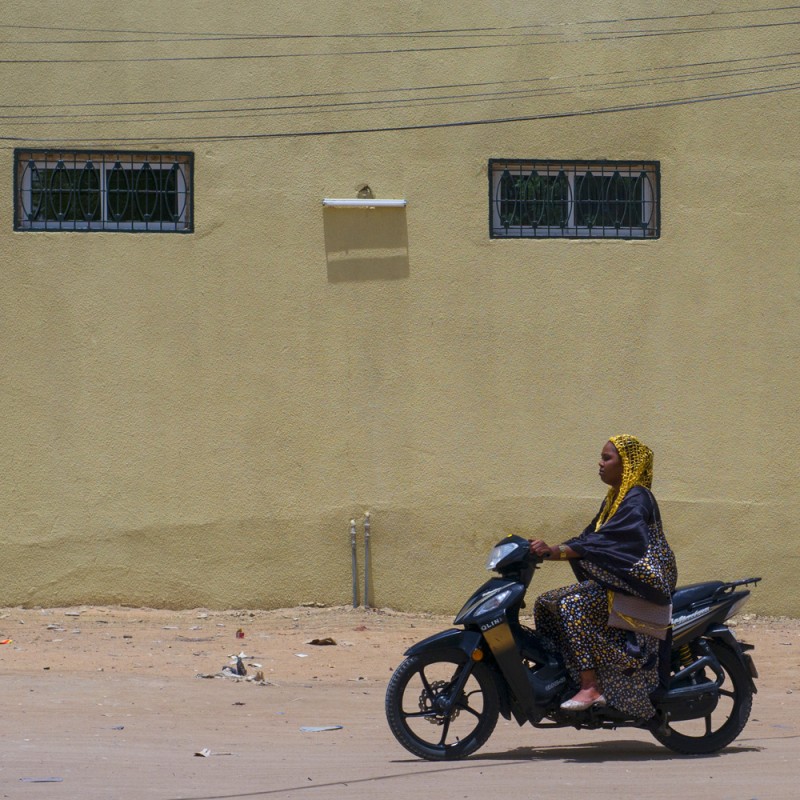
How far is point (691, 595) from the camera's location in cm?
641

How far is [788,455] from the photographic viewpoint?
10.7 meters

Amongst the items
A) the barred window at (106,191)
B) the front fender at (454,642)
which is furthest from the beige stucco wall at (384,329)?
the front fender at (454,642)

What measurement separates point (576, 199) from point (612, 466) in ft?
16.3

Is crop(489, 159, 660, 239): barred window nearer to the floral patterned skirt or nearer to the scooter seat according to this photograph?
the scooter seat

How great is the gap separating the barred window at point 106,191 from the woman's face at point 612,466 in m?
5.17

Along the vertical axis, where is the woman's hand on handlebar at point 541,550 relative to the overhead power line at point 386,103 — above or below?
below

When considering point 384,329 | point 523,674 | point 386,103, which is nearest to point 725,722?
point 523,674

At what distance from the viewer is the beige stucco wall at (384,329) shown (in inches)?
406

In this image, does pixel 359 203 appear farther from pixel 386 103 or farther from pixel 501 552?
pixel 501 552

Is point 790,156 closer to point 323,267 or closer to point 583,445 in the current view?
point 583,445

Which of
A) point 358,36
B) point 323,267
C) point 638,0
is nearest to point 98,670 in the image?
point 323,267

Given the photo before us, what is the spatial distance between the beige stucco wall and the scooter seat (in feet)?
13.6

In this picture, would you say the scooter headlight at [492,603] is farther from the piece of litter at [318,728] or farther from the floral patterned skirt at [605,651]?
the piece of litter at [318,728]

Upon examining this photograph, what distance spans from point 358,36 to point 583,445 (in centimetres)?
376
